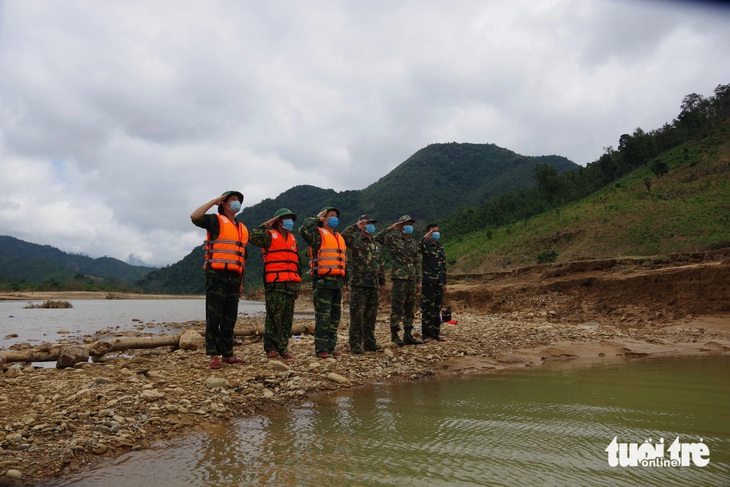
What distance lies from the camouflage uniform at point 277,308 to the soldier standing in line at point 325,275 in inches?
14.7

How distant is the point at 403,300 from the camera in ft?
25.3

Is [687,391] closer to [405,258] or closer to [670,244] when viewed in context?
[405,258]

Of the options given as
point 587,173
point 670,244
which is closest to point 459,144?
point 587,173

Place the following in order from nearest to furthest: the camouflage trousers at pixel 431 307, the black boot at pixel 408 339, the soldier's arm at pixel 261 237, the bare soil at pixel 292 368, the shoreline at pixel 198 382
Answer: the shoreline at pixel 198 382 < the bare soil at pixel 292 368 < the soldier's arm at pixel 261 237 < the black boot at pixel 408 339 < the camouflage trousers at pixel 431 307

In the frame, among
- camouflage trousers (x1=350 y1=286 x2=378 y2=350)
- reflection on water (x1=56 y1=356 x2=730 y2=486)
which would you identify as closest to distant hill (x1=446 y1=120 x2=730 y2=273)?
camouflage trousers (x1=350 y1=286 x2=378 y2=350)

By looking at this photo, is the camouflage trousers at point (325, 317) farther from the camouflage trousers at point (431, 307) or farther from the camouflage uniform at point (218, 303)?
the camouflage trousers at point (431, 307)

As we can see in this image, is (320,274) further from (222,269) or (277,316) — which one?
(222,269)

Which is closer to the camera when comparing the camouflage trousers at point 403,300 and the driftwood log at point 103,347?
the driftwood log at point 103,347

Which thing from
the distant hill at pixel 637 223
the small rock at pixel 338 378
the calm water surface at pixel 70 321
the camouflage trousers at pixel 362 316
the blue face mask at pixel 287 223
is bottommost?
the calm water surface at pixel 70 321

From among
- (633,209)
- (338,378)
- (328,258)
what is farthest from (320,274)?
(633,209)

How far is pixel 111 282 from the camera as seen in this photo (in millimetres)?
81438

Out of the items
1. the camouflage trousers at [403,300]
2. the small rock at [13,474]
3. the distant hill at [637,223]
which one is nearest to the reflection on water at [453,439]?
the small rock at [13,474]

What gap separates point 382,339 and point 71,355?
5.34m

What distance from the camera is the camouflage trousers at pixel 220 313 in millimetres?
5410
